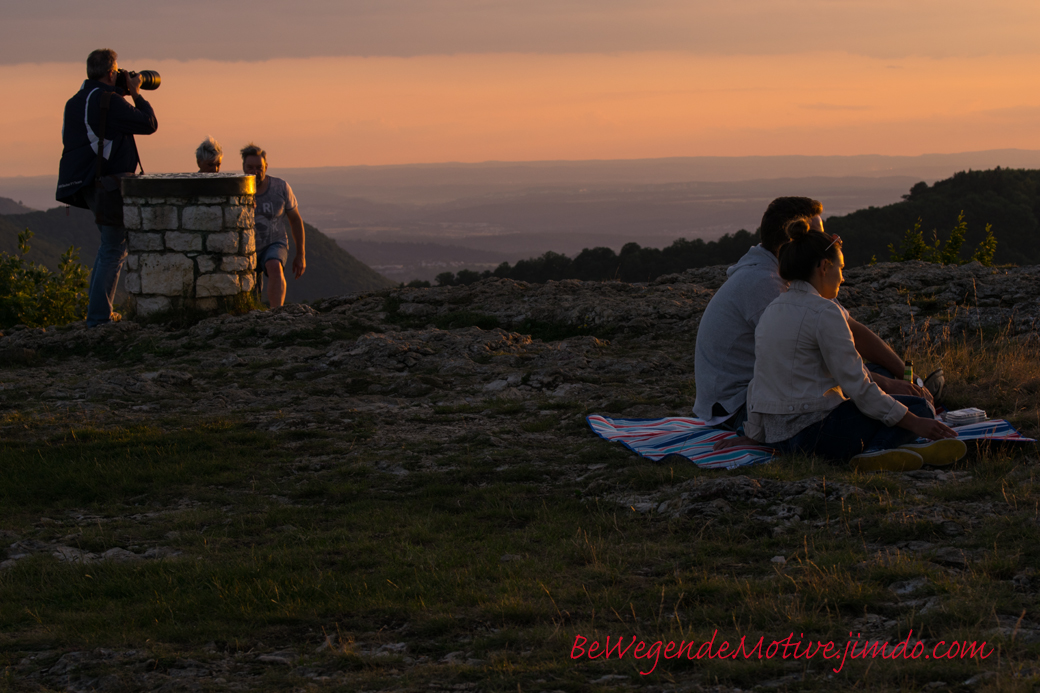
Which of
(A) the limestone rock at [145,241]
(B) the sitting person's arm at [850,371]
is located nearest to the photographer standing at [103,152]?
(A) the limestone rock at [145,241]

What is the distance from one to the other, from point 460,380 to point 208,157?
4.56 meters

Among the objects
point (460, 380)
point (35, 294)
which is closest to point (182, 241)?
point (460, 380)

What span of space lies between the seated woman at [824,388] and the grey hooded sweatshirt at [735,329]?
1.58 feet

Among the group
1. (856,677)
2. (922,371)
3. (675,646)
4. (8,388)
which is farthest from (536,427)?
(8,388)

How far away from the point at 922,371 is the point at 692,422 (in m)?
1.99

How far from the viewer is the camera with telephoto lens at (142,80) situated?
30.6 feet

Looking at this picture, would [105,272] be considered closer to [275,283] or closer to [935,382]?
[275,283]

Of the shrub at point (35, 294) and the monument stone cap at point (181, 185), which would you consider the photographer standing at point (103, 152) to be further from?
the shrub at point (35, 294)

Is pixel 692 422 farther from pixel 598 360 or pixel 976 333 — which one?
pixel 976 333

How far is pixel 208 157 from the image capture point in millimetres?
9969

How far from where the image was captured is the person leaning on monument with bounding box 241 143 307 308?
9.98m

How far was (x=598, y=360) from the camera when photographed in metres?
7.94

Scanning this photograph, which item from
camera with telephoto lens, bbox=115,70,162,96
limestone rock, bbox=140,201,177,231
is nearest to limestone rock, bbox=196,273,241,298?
limestone rock, bbox=140,201,177,231

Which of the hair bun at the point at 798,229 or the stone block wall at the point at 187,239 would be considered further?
the stone block wall at the point at 187,239
